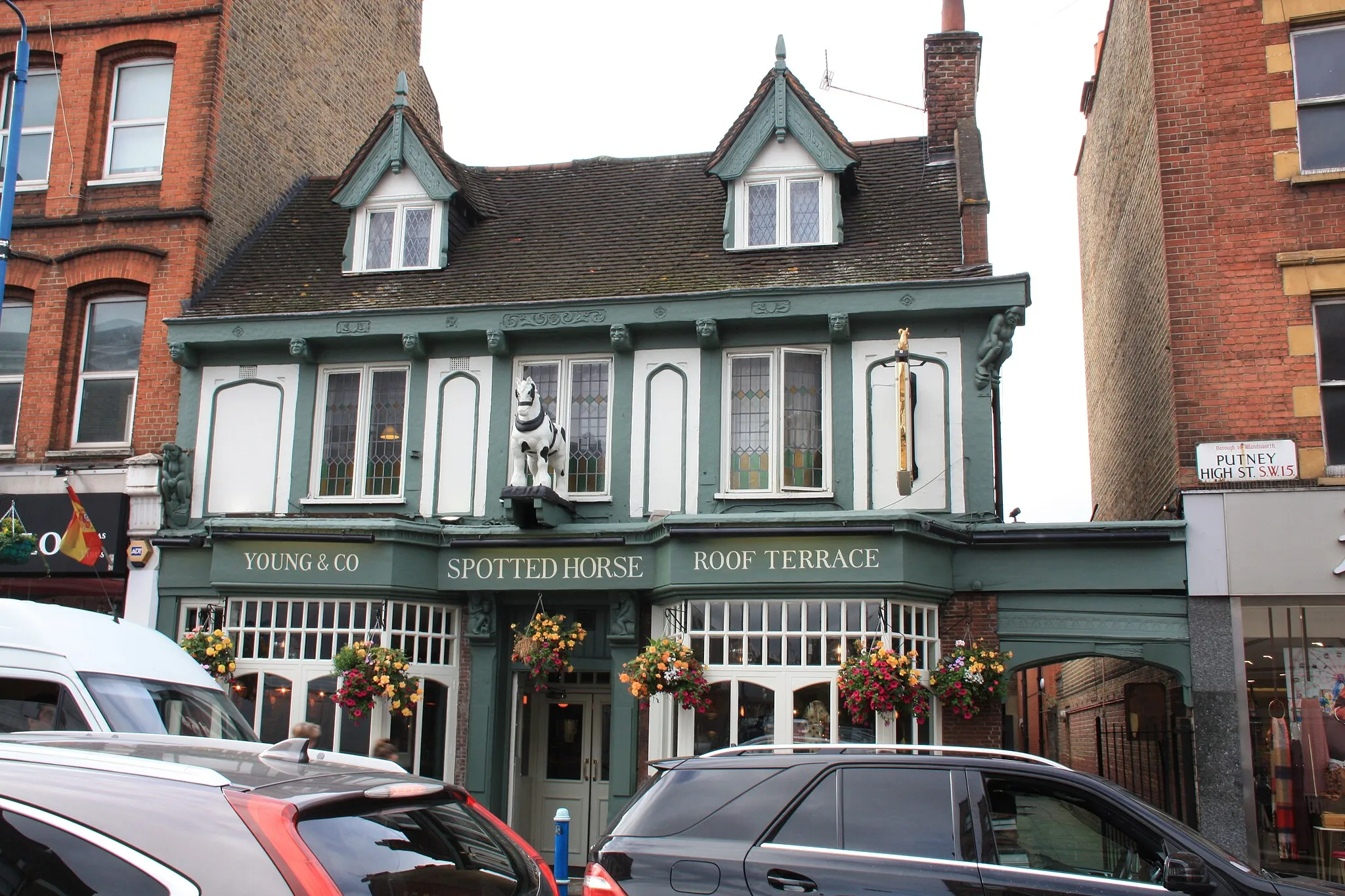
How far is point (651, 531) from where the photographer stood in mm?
13992

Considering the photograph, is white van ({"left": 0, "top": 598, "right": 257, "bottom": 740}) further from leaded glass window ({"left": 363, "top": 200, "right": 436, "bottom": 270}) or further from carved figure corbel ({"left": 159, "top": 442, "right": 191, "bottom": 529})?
leaded glass window ({"left": 363, "top": 200, "right": 436, "bottom": 270})

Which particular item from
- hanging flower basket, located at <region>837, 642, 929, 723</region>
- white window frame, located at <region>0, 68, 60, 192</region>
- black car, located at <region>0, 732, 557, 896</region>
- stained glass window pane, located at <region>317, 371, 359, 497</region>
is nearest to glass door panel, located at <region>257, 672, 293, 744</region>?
stained glass window pane, located at <region>317, 371, 359, 497</region>

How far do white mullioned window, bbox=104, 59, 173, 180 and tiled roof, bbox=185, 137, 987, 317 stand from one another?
195 centimetres

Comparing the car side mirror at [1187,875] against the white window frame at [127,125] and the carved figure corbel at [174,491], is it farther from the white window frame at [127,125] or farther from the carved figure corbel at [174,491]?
the white window frame at [127,125]

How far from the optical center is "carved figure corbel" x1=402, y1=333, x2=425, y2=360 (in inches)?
605

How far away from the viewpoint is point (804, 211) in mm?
15930

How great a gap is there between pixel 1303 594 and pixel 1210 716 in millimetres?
1594

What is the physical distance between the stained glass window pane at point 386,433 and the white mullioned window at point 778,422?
4373 millimetres

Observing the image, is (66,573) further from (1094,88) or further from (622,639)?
(1094,88)

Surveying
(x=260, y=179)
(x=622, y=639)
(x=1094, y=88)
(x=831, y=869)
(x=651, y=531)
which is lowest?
(x=831, y=869)

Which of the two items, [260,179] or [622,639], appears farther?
[260,179]

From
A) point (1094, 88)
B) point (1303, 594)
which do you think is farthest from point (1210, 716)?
point (1094, 88)

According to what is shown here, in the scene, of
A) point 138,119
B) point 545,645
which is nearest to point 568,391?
point 545,645

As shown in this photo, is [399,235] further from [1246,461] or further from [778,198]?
[1246,461]
